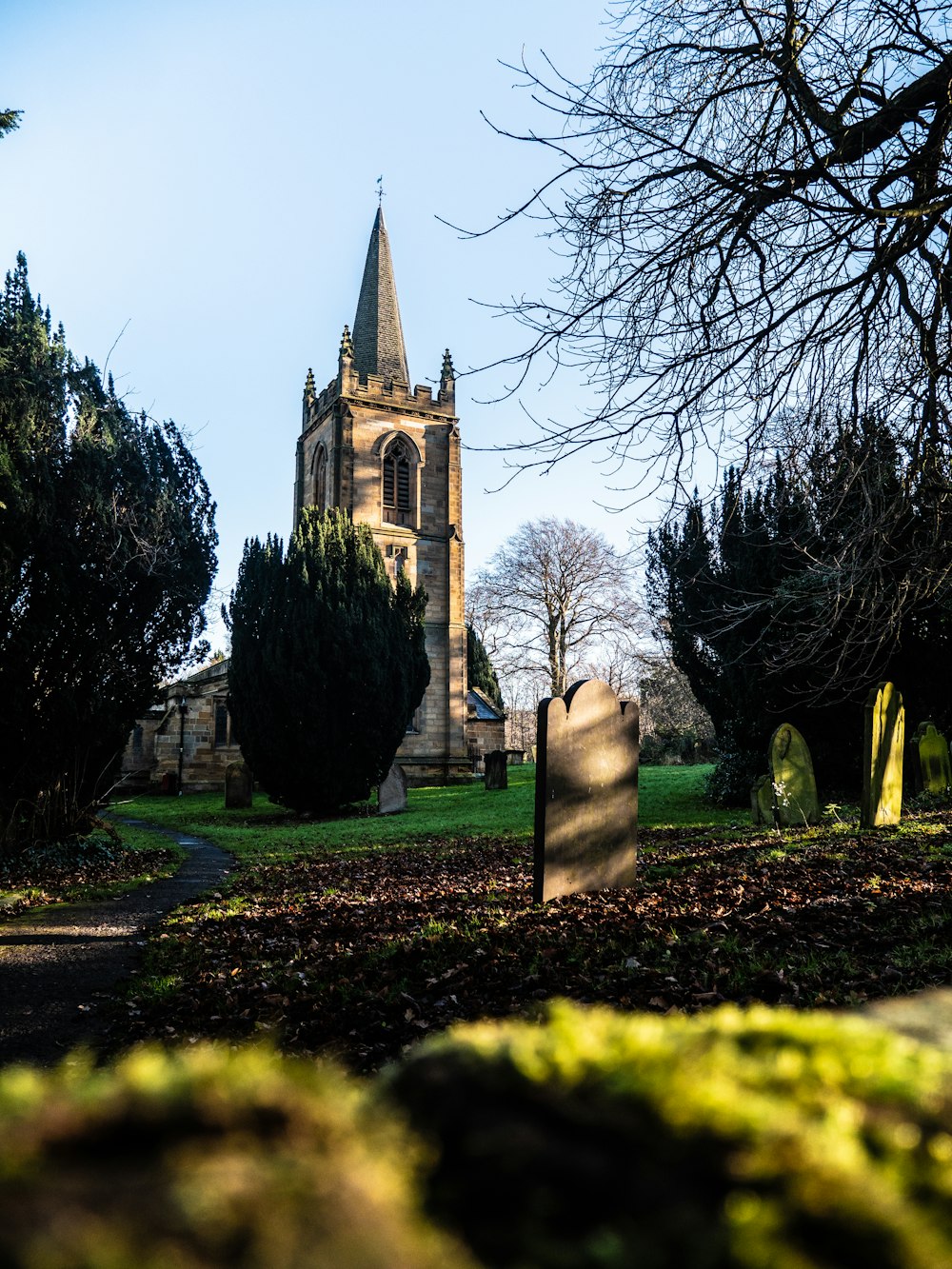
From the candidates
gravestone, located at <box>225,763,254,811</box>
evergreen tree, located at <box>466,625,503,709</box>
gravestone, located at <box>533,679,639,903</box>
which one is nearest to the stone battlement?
evergreen tree, located at <box>466,625,503,709</box>

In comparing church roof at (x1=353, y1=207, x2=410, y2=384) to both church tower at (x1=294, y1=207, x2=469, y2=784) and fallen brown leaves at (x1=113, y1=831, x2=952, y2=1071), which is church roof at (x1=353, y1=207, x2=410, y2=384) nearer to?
church tower at (x1=294, y1=207, x2=469, y2=784)

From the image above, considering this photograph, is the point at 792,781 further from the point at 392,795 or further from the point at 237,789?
the point at 237,789

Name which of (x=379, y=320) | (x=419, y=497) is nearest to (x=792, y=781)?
(x=419, y=497)

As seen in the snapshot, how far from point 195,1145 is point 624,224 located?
552cm

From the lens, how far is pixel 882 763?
9.84 m

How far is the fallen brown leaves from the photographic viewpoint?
440cm

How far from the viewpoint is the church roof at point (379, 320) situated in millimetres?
39844

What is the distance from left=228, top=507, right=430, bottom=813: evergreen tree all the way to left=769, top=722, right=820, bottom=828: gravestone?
15021 millimetres

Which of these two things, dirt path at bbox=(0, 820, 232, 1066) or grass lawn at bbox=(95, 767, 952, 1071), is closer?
grass lawn at bbox=(95, 767, 952, 1071)

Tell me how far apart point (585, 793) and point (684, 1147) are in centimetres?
717

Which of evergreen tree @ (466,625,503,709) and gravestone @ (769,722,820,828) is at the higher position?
evergreen tree @ (466,625,503,709)

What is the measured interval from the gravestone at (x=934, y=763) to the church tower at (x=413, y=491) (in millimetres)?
22221

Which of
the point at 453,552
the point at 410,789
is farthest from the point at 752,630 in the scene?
the point at 453,552

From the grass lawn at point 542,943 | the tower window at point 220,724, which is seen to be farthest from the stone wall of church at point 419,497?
the grass lawn at point 542,943
